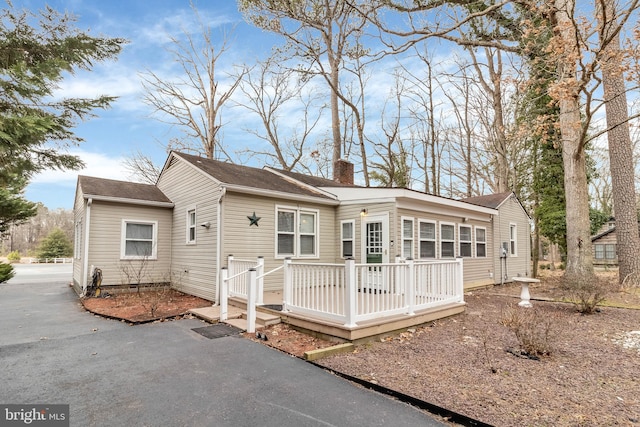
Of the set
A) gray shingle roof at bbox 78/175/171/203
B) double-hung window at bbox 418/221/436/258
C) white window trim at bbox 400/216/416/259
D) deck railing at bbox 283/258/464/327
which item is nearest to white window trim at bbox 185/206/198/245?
gray shingle roof at bbox 78/175/171/203

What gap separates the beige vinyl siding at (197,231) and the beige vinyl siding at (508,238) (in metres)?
10.9

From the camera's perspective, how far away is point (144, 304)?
8172 mm

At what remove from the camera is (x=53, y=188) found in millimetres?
28359

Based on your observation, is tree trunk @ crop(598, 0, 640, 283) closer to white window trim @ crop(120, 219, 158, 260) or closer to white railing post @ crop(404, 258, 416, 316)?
white railing post @ crop(404, 258, 416, 316)


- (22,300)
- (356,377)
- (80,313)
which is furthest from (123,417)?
(22,300)

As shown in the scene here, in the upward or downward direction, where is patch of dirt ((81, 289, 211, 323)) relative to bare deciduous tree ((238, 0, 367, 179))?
downward

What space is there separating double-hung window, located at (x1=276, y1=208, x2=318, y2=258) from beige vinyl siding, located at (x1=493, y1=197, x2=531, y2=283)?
790 centimetres

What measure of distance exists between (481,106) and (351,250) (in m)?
16.3

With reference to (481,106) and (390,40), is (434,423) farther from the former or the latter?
(481,106)

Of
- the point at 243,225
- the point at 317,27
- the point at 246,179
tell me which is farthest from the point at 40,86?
the point at 317,27

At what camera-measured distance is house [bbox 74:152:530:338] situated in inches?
340

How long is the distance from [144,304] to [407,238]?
23.6 ft

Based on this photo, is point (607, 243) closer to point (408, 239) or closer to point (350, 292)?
point (408, 239)

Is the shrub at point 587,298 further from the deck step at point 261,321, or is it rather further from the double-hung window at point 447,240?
the deck step at point 261,321
